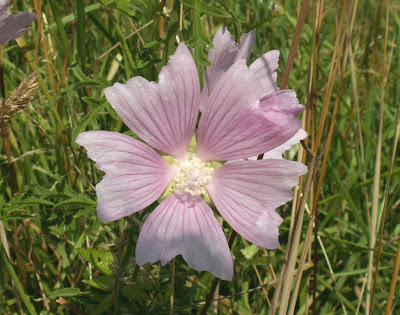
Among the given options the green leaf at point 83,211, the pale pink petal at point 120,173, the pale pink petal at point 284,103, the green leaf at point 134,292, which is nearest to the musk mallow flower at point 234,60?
the pale pink petal at point 284,103

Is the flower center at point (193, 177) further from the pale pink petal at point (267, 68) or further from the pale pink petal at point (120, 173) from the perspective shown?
the pale pink petal at point (267, 68)

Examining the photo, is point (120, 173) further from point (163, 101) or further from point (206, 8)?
point (206, 8)

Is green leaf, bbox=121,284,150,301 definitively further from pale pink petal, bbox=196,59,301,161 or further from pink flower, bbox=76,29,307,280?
pale pink petal, bbox=196,59,301,161

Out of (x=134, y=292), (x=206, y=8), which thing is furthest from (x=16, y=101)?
(x=134, y=292)

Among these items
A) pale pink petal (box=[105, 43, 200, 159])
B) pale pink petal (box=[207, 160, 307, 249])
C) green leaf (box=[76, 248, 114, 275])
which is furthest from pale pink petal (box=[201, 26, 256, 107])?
green leaf (box=[76, 248, 114, 275])

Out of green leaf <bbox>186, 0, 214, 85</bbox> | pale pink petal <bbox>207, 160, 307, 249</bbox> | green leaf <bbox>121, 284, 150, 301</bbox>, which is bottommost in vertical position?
green leaf <bbox>121, 284, 150, 301</bbox>

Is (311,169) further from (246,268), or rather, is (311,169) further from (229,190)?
(246,268)
